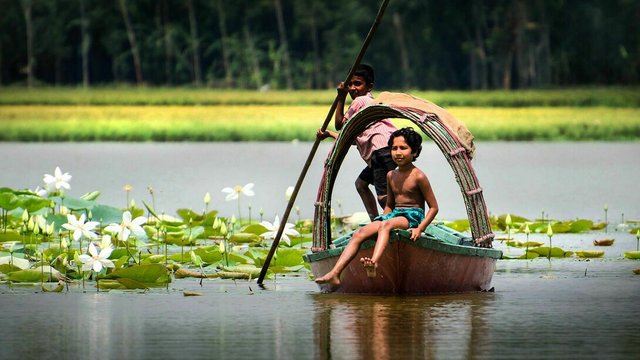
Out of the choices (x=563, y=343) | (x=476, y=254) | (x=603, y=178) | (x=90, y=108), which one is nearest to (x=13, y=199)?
(x=476, y=254)

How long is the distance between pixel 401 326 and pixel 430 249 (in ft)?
3.58

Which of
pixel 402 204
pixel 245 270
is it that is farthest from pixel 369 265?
pixel 245 270

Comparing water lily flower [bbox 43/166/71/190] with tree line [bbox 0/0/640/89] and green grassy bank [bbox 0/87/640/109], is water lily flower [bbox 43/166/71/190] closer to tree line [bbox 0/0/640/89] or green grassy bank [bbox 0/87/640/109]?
green grassy bank [bbox 0/87/640/109]

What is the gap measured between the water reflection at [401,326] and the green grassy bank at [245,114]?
104 feet

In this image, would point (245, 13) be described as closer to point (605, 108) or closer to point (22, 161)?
point (605, 108)

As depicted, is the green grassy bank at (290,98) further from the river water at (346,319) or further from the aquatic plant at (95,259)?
the aquatic plant at (95,259)

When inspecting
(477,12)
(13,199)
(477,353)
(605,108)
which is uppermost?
(477,12)

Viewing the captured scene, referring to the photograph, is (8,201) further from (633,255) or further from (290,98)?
(290,98)

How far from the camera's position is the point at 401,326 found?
323 inches

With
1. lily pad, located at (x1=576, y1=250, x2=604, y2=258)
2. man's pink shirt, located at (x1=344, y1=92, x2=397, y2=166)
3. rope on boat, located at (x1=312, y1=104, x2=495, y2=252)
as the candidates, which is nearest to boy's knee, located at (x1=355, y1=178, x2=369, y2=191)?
man's pink shirt, located at (x1=344, y1=92, x2=397, y2=166)

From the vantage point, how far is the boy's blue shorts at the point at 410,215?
30.5ft

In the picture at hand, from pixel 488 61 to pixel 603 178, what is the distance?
43685mm

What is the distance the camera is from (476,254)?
9484 millimetres

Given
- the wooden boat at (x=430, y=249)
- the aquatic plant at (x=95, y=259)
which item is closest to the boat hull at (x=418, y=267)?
the wooden boat at (x=430, y=249)
